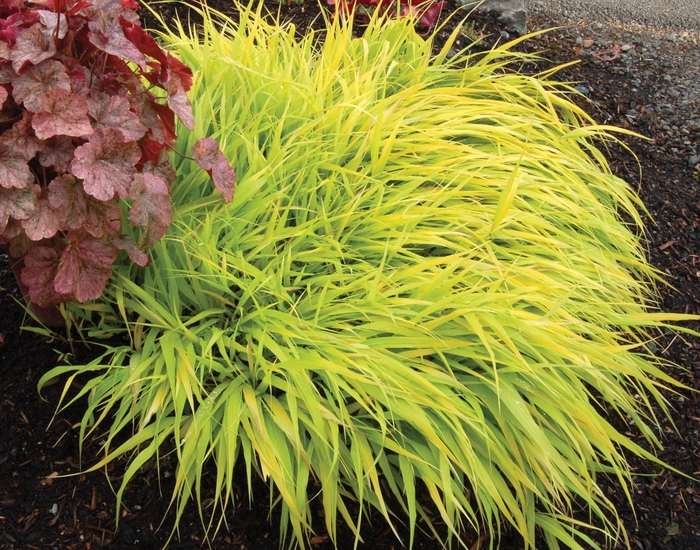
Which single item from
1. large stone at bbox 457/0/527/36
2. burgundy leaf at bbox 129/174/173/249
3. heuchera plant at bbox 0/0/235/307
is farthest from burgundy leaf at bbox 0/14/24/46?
large stone at bbox 457/0/527/36

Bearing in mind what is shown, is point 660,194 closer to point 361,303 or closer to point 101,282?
point 361,303

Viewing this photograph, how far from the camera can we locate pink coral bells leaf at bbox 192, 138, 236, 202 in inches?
62.2

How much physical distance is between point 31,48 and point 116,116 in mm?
197

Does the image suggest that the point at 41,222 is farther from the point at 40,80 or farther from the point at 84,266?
the point at 40,80

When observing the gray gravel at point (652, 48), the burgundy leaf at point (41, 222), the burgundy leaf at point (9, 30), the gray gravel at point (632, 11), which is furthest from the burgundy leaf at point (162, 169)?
the gray gravel at point (632, 11)

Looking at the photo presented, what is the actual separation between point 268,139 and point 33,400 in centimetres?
96

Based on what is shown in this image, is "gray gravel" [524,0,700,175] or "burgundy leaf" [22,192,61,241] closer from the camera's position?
"burgundy leaf" [22,192,61,241]

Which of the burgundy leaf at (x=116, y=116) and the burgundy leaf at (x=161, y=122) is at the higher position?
the burgundy leaf at (x=116, y=116)

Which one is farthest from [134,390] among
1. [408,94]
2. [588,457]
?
[408,94]

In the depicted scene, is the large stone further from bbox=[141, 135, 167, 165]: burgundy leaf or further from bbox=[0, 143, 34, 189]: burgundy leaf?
bbox=[0, 143, 34, 189]: burgundy leaf

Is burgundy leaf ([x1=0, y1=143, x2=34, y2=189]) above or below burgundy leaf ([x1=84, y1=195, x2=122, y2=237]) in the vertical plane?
above

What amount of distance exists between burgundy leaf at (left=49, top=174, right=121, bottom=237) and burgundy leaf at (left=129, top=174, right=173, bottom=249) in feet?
0.17

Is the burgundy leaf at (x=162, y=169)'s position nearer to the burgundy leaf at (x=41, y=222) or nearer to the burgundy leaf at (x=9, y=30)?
the burgundy leaf at (x=41, y=222)

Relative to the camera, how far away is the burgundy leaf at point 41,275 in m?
1.48
